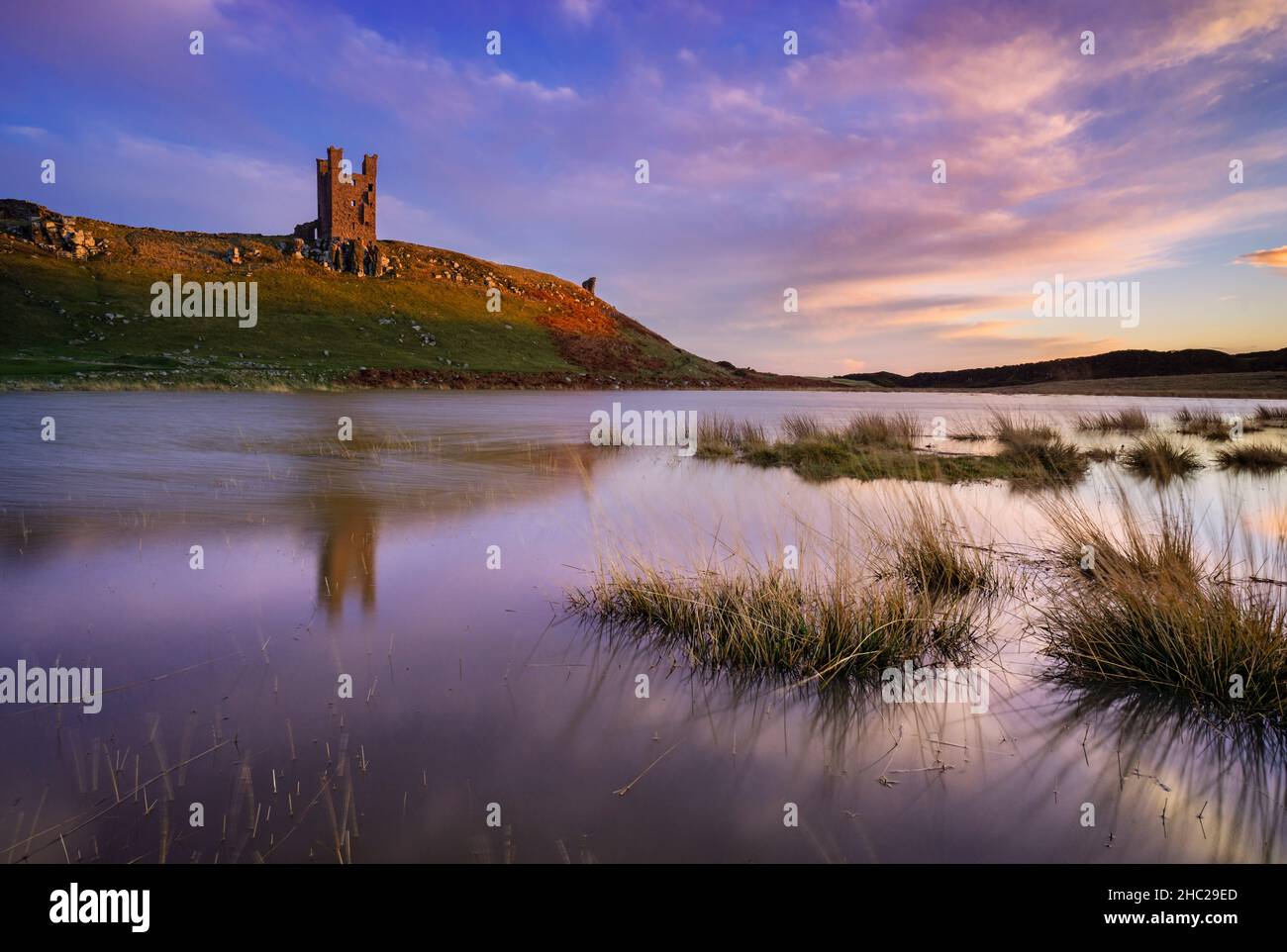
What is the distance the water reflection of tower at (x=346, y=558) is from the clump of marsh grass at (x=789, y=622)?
2.12m

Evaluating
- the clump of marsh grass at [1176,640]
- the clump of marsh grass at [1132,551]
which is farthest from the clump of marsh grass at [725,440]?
the clump of marsh grass at [1176,640]

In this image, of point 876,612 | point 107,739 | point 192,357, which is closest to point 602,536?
point 876,612

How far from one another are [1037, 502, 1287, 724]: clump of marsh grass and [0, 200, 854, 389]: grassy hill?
4353cm

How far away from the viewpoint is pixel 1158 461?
45.7ft

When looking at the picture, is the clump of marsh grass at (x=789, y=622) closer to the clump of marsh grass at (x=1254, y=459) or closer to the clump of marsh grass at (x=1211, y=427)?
the clump of marsh grass at (x=1254, y=459)

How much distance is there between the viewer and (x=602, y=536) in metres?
8.30

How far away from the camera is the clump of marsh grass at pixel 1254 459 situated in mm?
15141

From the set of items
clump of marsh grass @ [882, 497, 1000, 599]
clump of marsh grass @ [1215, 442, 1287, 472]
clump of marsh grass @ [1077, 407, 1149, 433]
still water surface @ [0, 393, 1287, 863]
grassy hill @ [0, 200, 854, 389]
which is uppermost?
grassy hill @ [0, 200, 854, 389]

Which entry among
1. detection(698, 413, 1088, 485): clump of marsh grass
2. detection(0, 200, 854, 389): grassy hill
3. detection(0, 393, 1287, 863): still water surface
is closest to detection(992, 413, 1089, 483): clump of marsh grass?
detection(698, 413, 1088, 485): clump of marsh grass

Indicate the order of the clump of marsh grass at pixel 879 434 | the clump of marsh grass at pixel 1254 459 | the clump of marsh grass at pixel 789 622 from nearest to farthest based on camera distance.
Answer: the clump of marsh grass at pixel 789 622
the clump of marsh grass at pixel 1254 459
the clump of marsh grass at pixel 879 434

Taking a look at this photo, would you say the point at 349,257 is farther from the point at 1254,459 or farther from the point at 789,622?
the point at 789,622

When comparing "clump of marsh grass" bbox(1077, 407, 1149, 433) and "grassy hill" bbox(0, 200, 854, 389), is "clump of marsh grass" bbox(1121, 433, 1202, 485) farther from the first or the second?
"grassy hill" bbox(0, 200, 854, 389)

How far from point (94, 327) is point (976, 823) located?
7087 cm

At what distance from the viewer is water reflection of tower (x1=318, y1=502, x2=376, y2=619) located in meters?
5.79
